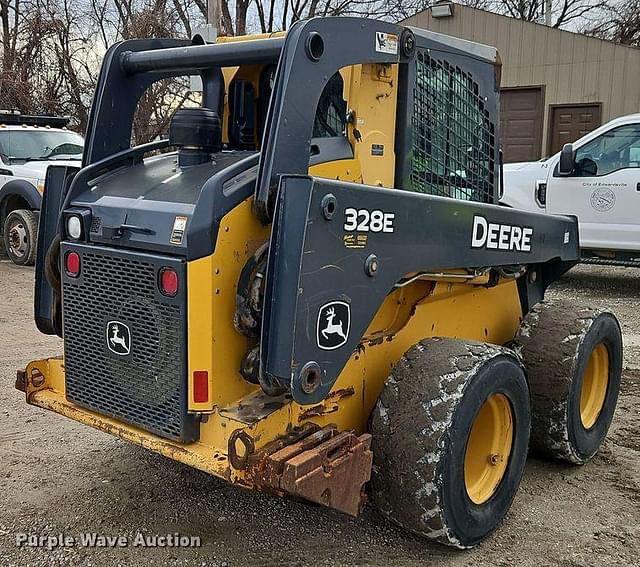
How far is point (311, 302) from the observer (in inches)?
Answer: 111

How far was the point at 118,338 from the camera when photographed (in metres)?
3.24

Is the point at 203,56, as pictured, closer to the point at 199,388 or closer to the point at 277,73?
the point at 277,73

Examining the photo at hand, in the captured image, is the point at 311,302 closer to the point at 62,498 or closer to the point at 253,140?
the point at 253,140

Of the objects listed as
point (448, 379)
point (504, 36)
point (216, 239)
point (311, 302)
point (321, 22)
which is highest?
point (504, 36)

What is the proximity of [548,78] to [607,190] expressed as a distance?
23.2 feet

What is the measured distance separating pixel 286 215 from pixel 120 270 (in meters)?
0.83

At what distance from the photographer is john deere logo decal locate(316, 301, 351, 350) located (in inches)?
113

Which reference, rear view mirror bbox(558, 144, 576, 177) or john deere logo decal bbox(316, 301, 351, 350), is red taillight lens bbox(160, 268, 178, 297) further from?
rear view mirror bbox(558, 144, 576, 177)

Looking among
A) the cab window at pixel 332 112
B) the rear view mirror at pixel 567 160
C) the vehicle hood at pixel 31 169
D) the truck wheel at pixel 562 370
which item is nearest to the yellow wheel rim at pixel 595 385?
the truck wheel at pixel 562 370

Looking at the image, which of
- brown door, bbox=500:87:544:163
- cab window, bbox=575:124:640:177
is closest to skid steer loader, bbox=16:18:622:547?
cab window, bbox=575:124:640:177

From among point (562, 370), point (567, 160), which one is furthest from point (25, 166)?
point (562, 370)

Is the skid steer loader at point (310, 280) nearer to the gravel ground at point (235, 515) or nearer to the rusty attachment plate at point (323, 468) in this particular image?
the rusty attachment plate at point (323, 468)

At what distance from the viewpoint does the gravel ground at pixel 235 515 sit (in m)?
3.40

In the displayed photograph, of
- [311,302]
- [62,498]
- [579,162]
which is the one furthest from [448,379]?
[579,162]
